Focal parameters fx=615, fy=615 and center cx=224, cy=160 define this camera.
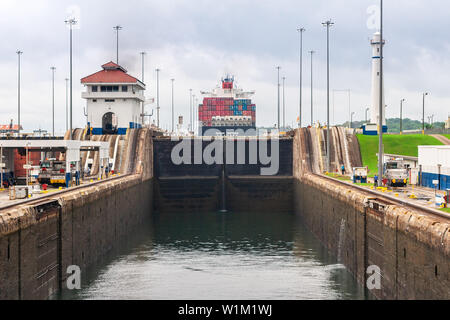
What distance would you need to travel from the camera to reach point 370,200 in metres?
37.5

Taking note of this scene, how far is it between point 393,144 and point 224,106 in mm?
89340

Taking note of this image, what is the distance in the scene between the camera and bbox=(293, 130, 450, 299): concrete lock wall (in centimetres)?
2408

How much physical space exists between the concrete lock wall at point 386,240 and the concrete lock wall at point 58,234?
56.6ft

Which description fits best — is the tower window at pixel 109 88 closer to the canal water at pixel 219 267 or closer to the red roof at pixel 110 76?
the red roof at pixel 110 76

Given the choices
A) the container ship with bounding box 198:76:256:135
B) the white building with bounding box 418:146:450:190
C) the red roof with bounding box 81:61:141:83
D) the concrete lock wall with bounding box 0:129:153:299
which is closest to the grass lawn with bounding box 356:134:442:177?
the white building with bounding box 418:146:450:190

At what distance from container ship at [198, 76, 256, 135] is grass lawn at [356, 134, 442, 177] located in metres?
77.3

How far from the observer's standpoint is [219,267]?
43.9 m

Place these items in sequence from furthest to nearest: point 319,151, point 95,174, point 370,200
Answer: point 319,151 → point 95,174 → point 370,200

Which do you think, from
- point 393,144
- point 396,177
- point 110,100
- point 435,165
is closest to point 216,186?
point 110,100

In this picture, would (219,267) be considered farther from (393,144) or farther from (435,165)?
(393,144)

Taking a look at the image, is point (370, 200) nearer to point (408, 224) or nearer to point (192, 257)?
point (408, 224)

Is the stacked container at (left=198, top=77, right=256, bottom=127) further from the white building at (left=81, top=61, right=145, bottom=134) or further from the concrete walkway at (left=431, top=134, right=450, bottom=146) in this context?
the white building at (left=81, top=61, right=145, bottom=134)
